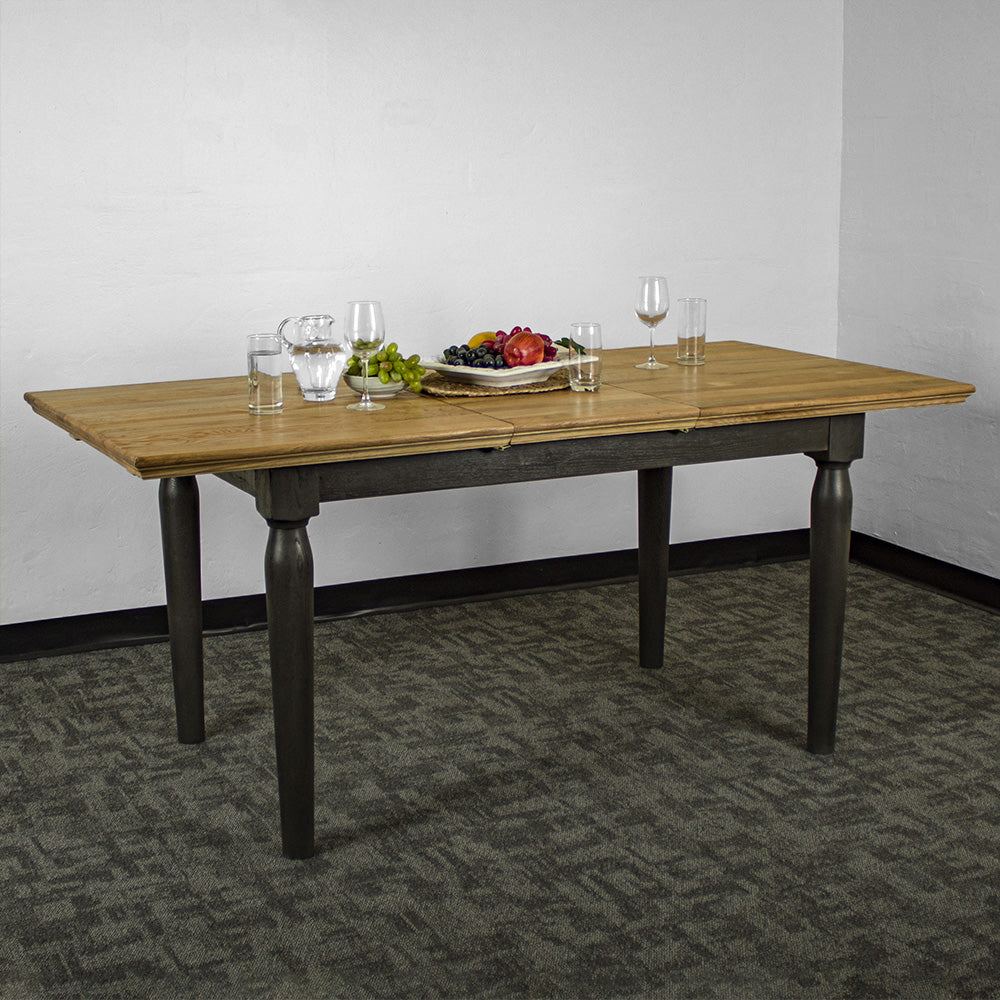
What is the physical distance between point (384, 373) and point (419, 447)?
0.36 m

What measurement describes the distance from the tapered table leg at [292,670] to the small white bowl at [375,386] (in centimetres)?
37

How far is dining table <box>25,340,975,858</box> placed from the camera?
2.14 metres

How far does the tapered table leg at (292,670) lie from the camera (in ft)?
7.11

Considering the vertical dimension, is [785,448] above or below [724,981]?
above

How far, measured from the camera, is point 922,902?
215 centimetres

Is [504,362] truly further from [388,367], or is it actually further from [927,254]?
[927,254]

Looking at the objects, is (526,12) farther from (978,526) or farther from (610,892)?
(610,892)

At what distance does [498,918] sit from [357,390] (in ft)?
3.30

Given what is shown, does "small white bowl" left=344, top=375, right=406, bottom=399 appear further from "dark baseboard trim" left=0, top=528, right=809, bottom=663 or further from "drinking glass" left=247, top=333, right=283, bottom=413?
"dark baseboard trim" left=0, top=528, right=809, bottom=663

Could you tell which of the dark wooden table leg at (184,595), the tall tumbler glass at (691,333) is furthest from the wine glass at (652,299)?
the dark wooden table leg at (184,595)

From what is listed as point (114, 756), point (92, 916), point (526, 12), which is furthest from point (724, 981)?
point (526, 12)

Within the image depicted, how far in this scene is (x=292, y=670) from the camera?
2221 mm

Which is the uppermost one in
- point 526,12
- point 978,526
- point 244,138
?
point 526,12

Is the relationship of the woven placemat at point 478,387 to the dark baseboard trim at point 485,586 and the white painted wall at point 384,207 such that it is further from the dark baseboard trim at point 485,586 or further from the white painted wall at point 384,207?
the dark baseboard trim at point 485,586
